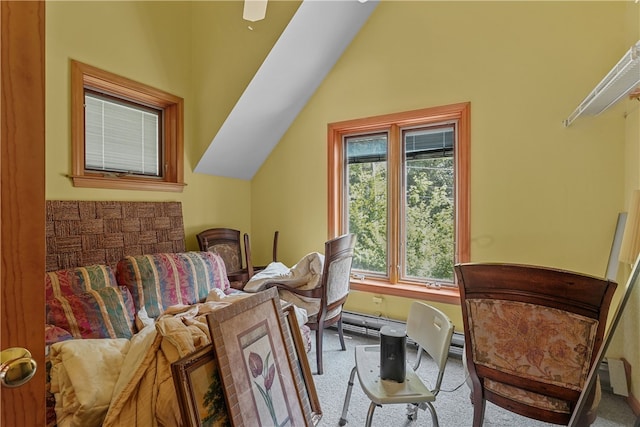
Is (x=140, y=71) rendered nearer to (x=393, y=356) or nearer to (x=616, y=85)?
(x=393, y=356)

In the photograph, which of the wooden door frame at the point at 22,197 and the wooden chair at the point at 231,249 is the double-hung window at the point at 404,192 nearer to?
the wooden chair at the point at 231,249

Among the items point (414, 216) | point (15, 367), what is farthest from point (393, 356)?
point (414, 216)

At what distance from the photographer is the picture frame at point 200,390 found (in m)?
1.14

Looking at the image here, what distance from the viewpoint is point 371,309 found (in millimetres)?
3203

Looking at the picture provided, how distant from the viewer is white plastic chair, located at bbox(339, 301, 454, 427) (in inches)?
58.1

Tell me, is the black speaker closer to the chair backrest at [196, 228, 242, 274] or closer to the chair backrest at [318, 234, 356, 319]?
the chair backrest at [318, 234, 356, 319]

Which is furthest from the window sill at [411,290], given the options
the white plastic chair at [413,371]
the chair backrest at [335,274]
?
the white plastic chair at [413,371]

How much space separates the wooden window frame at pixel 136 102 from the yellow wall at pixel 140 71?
5cm

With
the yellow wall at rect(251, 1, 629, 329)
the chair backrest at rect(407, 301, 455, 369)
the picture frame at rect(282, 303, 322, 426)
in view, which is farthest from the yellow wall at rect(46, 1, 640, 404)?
the picture frame at rect(282, 303, 322, 426)

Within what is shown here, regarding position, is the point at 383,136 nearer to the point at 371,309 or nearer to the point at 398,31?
the point at 398,31

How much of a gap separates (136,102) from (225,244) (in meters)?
1.66

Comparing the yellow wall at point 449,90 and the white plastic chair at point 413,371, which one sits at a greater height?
the yellow wall at point 449,90

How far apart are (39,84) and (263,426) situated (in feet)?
4.53

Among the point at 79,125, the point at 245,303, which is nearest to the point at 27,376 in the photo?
the point at 245,303
